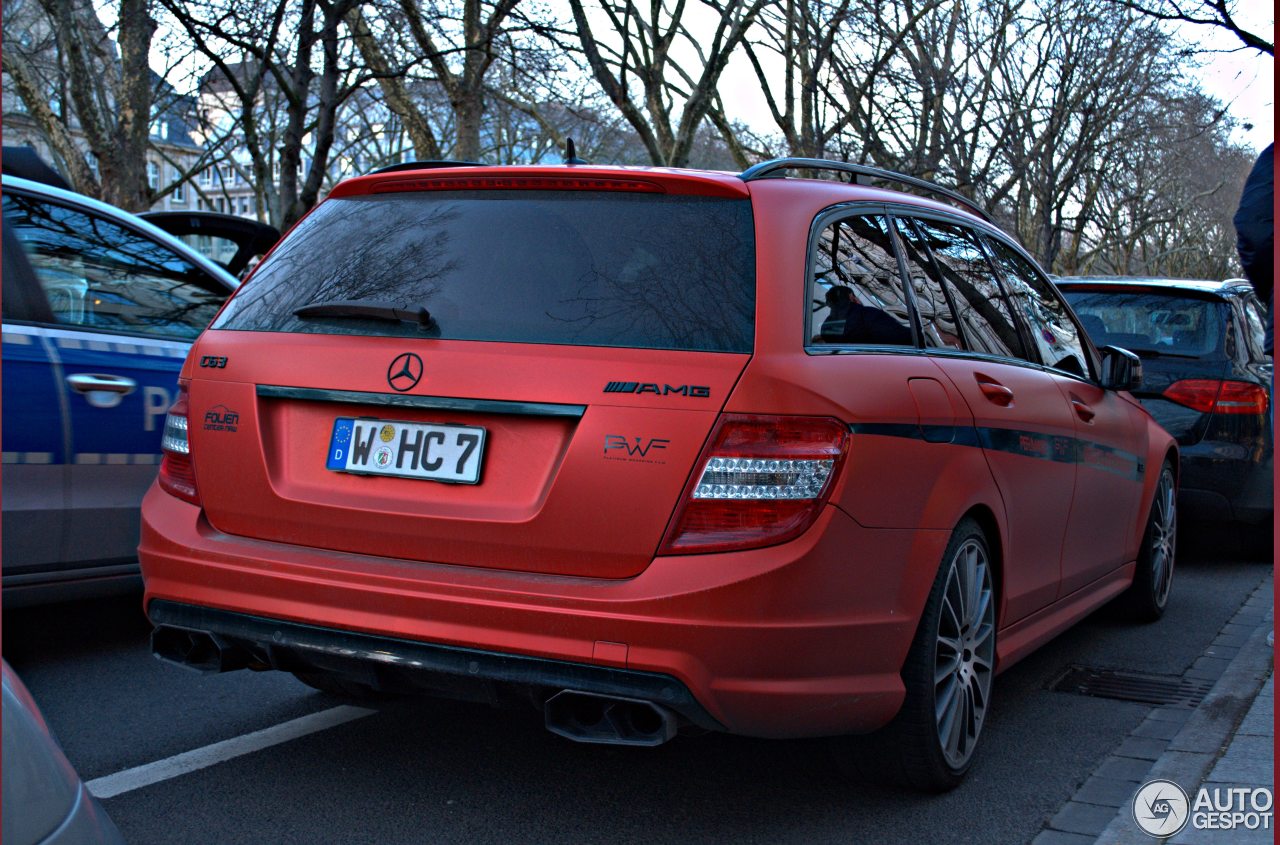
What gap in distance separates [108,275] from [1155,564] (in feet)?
15.3

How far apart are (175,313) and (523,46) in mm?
11089

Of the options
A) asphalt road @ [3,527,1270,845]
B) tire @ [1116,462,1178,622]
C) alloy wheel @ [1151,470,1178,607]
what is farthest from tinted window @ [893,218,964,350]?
alloy wheel @ [1151,470,1178,607]

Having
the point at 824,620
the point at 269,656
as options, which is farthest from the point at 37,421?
the point at 824,620

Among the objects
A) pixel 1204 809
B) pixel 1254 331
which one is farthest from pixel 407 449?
pixel 1254 331

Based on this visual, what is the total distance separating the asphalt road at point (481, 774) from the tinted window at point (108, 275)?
1.29 metres

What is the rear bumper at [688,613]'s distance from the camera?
10.0 feet

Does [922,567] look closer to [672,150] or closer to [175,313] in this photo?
[175,313]

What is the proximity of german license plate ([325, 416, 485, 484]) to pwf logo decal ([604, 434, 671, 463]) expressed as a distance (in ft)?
1.05

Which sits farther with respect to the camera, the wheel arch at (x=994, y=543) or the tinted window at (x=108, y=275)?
the tinted window at (x=108, y=275)

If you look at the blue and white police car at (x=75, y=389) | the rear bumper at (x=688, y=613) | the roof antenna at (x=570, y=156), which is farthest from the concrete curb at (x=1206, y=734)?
the blue and white police car at (x=75, y=389)

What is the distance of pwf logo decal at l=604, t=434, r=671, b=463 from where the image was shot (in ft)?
10.2

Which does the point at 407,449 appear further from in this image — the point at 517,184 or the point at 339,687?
the point at 339,687

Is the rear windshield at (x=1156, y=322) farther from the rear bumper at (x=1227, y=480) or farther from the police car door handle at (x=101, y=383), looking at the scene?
the police car door handle at (x=101, y=383)

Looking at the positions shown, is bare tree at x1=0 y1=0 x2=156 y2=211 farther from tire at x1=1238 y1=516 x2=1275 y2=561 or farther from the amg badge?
the amg badge
